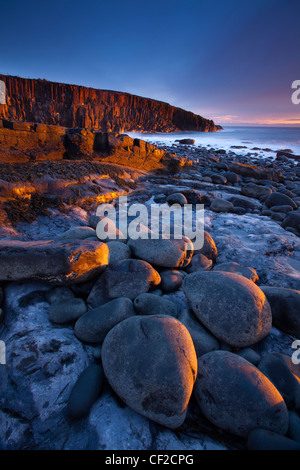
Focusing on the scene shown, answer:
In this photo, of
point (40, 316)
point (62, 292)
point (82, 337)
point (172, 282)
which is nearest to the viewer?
point (82, 337)

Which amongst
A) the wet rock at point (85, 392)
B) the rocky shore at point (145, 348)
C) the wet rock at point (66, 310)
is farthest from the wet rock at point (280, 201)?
the wet rock at point (85, 392)

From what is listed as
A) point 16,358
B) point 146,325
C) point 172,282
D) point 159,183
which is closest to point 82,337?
point 16,358

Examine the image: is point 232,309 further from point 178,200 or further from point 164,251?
point 178,200

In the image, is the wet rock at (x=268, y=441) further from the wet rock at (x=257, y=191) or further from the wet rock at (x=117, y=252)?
the wet rock at (x=257, y=191)

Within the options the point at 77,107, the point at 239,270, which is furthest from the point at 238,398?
the point at 77,107

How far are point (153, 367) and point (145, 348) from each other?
12cm

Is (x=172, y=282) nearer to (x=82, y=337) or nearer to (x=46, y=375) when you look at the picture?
(x=82, y=337)

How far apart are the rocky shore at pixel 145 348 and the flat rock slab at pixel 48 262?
10mm

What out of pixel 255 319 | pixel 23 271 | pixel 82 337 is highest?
pixel 23 271

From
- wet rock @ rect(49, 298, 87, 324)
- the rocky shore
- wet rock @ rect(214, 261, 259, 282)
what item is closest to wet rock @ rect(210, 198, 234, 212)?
the rocky shore

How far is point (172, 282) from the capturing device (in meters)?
2.43

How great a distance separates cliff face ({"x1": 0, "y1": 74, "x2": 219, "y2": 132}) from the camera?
84.6 ft

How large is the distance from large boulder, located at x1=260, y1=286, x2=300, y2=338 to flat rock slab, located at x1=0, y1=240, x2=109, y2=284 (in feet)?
6.11
